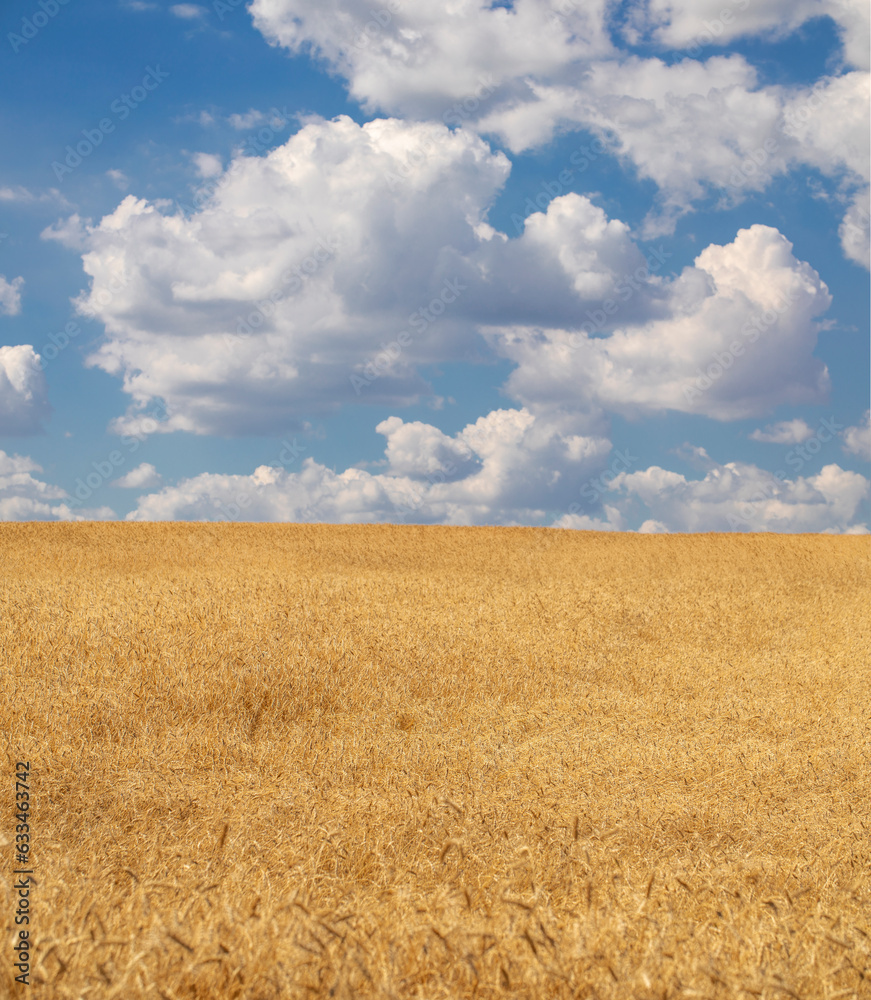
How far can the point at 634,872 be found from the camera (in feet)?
15.0

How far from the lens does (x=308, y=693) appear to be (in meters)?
8.55

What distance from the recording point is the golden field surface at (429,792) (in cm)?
313

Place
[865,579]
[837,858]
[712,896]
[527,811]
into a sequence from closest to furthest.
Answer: [712,896]
[837,858]
[527,811]
[865,579]

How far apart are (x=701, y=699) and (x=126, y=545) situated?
79.8 ft

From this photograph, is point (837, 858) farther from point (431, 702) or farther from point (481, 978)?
point (431, 702)

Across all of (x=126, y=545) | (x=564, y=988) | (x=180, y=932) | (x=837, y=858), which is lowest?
(x=837, y=858)

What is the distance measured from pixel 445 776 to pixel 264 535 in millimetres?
27466

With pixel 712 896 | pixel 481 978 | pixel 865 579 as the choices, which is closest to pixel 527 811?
pixel 712 896

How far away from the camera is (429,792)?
588 centimetres

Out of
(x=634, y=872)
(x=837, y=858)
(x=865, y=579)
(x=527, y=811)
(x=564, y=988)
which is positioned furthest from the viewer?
(x=865, y=579)

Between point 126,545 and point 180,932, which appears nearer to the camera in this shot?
point 180,932

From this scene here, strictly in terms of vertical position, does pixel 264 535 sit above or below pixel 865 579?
above

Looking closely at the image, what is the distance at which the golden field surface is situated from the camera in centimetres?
313

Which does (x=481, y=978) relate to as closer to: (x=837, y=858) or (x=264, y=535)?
(x=837, y=858)
